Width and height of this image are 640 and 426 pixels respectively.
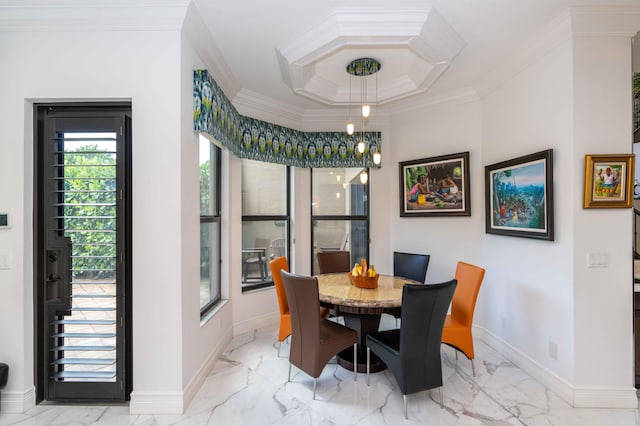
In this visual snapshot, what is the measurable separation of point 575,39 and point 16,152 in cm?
428

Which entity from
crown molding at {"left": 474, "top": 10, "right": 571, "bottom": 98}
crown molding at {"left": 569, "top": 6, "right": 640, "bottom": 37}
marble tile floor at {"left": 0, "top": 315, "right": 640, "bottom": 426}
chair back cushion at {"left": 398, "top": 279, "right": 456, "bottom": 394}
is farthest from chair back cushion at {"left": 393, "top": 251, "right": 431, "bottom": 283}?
crown molding at {"left": 569, "top": 6, "right": 640, "bottom": 37}

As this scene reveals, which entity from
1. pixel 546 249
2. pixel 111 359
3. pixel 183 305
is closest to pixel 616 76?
pixel 546 249

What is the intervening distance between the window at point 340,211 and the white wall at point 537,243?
1653 millimetres

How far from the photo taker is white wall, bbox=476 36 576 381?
7.96 feet

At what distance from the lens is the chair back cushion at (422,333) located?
207 cm

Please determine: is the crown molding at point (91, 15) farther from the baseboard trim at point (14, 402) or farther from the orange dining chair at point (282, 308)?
the baseboard trim at point (14, 402)

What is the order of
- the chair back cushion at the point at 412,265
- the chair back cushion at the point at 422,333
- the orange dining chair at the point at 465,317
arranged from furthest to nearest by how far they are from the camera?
the chair back cushion at the point at 412,265 → the orange dining chair at the point at 465,317 → the chair back cushion at the point at 422,333

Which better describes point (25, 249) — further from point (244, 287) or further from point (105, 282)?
point (244, 287)

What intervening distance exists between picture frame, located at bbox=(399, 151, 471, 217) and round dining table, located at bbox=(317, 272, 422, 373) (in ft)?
3.80

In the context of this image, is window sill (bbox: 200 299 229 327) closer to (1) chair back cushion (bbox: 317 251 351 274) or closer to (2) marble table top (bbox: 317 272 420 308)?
(2) marble table top (bbox: 317 272 420 308)

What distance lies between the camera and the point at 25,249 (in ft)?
7.43

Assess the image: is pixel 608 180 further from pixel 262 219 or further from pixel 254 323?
pixel 254 323

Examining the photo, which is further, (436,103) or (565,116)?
(436,103)

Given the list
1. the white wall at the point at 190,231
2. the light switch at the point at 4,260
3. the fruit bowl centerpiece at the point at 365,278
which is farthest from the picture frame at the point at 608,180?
the light switch at the point at 4,260
